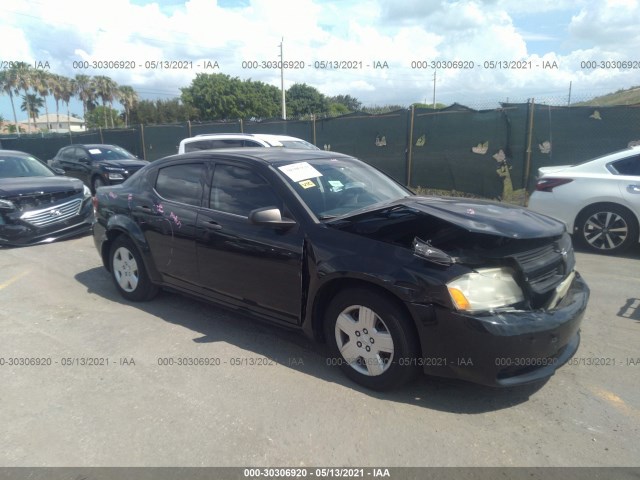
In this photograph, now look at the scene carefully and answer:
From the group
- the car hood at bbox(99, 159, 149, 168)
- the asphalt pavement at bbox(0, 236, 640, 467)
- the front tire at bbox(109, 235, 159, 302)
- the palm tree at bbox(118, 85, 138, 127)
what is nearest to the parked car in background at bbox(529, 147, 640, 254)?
the asphalt pavement at bbox(0, 236, 640, 467)

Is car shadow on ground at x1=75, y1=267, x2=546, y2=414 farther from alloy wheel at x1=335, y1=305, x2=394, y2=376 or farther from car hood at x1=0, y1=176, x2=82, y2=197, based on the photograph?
car hood at x1=0, y1=176, x2=82, y2=197

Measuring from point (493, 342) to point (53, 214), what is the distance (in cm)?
757

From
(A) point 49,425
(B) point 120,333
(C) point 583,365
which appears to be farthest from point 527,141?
(A) point 49,425

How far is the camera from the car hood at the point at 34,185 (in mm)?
7605

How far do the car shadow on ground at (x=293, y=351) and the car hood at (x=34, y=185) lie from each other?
2980 millimetres

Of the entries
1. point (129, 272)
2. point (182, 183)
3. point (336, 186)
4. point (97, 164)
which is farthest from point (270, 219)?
point (97, 164)

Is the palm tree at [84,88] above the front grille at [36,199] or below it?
above

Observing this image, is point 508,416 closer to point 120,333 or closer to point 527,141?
point 120,333

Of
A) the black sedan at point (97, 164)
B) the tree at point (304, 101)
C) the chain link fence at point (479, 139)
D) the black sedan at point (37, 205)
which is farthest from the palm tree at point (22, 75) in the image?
the black sedan at point (37, 205)

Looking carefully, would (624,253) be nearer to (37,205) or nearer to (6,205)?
(37,205)

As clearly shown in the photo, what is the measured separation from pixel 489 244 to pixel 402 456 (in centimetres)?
136

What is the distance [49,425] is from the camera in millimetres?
2984

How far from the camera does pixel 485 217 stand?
3.32 metres

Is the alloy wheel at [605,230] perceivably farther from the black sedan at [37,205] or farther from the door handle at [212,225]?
the black sedan at [37,205]
